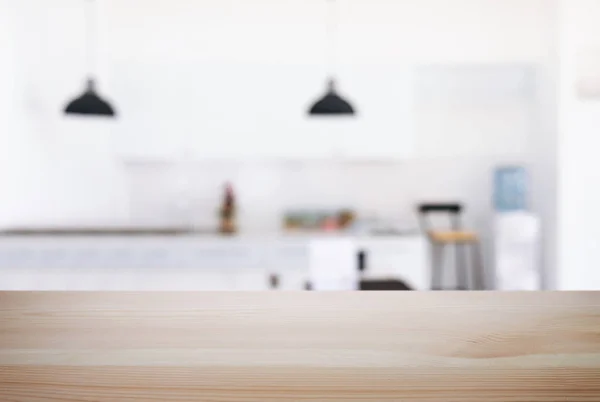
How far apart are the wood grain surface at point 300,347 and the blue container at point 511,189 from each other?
5.09 metres

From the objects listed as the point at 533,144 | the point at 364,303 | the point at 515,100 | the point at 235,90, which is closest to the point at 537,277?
the point at 533,144

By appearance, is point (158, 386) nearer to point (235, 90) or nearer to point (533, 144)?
point (235, 90)

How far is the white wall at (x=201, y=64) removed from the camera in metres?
5.17

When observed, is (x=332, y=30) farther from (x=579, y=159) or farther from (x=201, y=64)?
(x=579, y=159)

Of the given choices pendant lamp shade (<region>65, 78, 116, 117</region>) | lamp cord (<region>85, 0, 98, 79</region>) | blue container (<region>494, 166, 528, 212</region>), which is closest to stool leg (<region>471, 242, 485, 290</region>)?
blue container (<region>494, 166, 528, 212</region>)

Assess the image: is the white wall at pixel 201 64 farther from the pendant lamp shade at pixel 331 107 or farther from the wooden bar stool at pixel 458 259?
the pendant lamp shade at pixel 331 107

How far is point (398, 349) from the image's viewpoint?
0.50 meters

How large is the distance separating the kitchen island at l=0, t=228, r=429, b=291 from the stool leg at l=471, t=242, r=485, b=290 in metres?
1.14

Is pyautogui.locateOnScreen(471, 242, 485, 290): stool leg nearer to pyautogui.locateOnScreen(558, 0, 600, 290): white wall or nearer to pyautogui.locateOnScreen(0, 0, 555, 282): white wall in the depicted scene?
pyautogui.locateOnScreen(0, 0, 555, 282): white wall

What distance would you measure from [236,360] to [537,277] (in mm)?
4995

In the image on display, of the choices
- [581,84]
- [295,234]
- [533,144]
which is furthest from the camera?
[533,144]

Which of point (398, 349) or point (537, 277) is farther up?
point (398, 349)

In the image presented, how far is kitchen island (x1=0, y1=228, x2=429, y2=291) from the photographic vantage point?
4.80 m

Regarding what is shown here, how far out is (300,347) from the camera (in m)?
0.50
